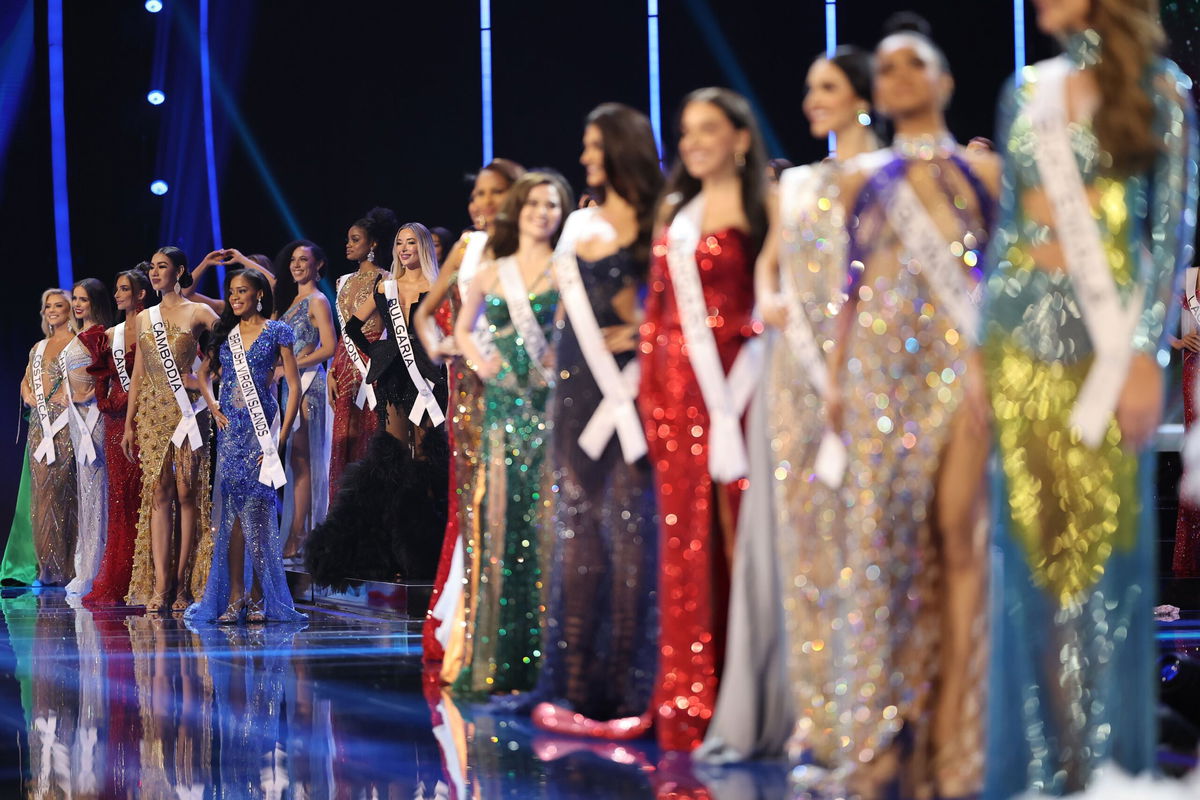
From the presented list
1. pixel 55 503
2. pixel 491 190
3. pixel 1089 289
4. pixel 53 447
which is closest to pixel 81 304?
pixel 53 447

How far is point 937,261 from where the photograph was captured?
10.9ft

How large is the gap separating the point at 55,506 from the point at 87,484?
641 millimetres

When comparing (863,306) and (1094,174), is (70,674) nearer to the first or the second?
(863,306)

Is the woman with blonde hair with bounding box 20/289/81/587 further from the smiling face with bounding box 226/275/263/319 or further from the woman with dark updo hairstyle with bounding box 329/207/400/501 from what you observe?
the smiling face with bounding box 226/275/263/319

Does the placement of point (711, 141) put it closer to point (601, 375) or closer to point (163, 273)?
point (601, 375)

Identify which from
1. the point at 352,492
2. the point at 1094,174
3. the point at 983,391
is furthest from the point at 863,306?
the point at 352,492

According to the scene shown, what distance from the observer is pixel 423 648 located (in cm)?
648

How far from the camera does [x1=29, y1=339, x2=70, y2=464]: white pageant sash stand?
10.3m

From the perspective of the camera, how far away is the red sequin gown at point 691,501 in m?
4.10

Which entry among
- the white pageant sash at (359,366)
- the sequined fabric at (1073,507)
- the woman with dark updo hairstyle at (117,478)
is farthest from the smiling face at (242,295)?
the sequined fabric at (1073,507)

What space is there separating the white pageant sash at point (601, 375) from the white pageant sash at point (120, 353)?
5229 millimetres

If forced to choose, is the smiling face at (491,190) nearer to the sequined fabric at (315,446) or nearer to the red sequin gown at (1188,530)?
the red sequin gown at (1188,530)

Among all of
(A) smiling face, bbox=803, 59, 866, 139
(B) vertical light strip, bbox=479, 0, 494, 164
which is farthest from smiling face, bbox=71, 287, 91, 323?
(A) smiling face, bbox=803, 59, 866, 139

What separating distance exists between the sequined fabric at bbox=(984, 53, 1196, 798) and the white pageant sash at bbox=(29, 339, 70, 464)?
829 cm
